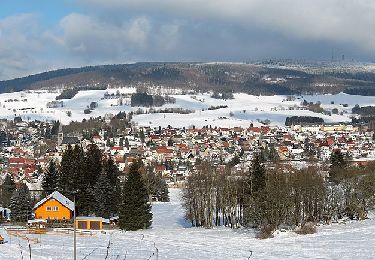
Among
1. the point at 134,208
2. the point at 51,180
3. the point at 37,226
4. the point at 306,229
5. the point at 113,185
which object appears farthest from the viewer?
the point at 51,180

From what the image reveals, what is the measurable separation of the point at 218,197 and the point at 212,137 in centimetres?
13950

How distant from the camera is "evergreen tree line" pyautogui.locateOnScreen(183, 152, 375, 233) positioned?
40.8 meters

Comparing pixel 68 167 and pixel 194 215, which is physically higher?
pixel 68 167

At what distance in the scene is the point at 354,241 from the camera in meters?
34.7

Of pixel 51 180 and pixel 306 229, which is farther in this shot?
pixel 51 180

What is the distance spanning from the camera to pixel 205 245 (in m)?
34.2

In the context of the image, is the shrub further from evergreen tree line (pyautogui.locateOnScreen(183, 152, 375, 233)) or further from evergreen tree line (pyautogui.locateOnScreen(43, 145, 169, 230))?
evergreen tree line (pyautogui.locateOnScreen(43, 145, 169, 230))

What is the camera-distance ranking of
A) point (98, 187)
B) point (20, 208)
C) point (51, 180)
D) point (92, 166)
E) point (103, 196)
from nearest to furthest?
point (98, 187) → point (103, 196) → point (20, 208) → point (92, 166) → point (51, 180)

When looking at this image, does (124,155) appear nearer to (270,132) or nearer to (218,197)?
(270,132)

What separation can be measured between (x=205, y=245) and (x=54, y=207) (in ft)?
59.2

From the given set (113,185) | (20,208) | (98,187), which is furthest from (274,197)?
(20,208)

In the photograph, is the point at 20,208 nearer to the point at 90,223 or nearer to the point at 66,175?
the point at 66,175

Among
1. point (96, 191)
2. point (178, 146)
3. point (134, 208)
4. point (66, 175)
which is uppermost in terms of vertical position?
point (66, 175)

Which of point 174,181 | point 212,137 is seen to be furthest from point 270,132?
point 174,181
